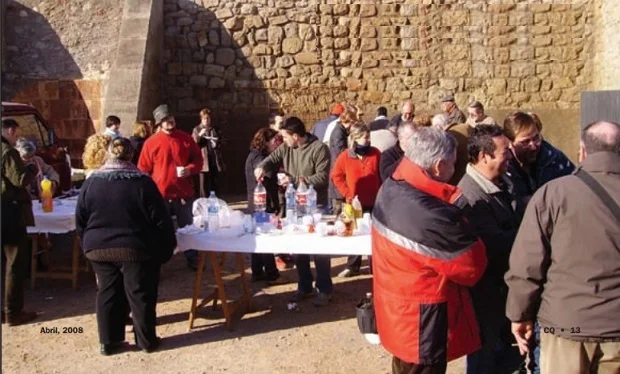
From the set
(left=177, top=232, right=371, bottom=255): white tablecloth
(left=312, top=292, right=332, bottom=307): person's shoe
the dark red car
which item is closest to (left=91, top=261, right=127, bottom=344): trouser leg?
(left=177, top=232, right=371, bottom=255): white tablecloth

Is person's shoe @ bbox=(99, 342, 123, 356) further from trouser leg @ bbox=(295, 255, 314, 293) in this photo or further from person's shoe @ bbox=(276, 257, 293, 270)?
person's shoe @ bbox=(276, 257, 293, 270)

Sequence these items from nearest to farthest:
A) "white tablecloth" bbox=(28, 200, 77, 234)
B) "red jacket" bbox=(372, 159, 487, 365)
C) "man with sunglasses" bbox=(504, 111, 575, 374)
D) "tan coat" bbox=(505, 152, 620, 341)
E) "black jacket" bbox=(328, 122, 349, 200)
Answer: "tan coat" bbox=(505, 152, 620, 341) < "red jacket" bbox=(372, 159, 487, 365) < "man with sunglasses" bbox=(504, 111, 575, 374) < "white tablecloth" bbox=(28, 200, 77, 234) < "black jacket" bbox=(328, 122, 349, 200)

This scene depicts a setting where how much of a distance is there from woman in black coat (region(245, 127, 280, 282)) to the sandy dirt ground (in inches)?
9.9

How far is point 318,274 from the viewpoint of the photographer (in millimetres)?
6164

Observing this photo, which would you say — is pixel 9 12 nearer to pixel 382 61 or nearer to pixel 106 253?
pixel 382 61

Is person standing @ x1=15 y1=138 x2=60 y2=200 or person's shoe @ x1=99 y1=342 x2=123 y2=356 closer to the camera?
person's shoe @ x1=99 y1=342 x2=123 y2=356

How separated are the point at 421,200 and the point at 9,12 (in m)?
11.2

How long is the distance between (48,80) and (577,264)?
10.9 m

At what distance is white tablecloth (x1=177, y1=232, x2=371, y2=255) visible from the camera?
17.1 ft

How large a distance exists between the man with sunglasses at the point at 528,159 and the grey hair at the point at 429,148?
2.49 ft

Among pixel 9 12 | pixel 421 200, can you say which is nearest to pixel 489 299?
pixel 421 200

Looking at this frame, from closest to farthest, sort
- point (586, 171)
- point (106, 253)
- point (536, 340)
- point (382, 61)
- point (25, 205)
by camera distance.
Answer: point (586, 171), point (536, 340), point (106, 253), point (25, 205), point (382, 61)

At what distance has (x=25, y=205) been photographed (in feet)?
19.0

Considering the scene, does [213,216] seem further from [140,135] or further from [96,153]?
[140,135]
